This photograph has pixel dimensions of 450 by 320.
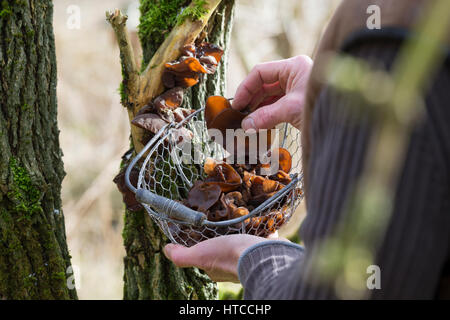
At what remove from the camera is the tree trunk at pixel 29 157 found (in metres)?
1.13

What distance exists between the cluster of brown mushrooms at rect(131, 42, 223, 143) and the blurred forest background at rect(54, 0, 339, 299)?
1269mm

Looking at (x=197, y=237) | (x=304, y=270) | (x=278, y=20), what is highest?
(x=278, y=20)

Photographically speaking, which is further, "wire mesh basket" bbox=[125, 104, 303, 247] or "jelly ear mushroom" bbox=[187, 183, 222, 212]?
"jelly ear mushroom" bbox=[187, 183, 222, 212]

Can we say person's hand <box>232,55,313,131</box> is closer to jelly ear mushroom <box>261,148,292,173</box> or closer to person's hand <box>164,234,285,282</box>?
jelly ear mushroom <box>261,148,292,173</box>

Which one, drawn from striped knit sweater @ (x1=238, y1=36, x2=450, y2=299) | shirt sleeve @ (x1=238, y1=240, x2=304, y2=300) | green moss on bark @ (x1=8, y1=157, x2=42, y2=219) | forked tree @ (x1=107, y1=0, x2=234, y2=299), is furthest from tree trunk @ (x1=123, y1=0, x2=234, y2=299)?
striped knit sweater @ (x1=238, y1=36, x2=450, y2=299)

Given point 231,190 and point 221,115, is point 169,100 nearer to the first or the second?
point 221,115

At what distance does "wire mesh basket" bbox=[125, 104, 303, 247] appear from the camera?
914 millimetres

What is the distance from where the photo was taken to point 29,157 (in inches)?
46.6

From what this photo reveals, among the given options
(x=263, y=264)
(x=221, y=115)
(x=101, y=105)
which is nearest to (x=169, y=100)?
(x=221, y=115)

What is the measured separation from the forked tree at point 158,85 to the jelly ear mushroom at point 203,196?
0.22 metres

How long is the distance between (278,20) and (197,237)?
274cm
